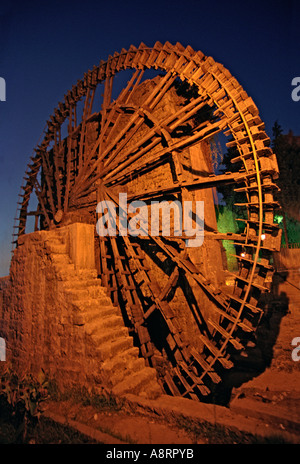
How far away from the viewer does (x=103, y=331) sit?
439 centimetres

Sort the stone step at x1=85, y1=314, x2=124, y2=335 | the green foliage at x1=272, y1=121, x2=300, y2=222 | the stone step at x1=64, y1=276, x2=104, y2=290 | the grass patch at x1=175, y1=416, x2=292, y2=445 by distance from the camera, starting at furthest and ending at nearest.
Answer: the green foliage at x1=272, y1=121, x2=300, y2=222 → the stone step at x1=64, y1=276, x2=104, y2=290 → the stone step at x1=85, y1=314, x2=124, y2=335 → the grass patch at x1=175, y1=416, x2=292, y2=445

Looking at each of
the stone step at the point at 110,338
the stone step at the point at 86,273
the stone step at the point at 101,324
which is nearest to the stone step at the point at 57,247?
the stone step at the point at 86,273

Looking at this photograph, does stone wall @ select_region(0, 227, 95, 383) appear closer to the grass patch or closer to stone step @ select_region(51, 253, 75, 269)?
stone step @ select_region(51, 253, 75, 269)

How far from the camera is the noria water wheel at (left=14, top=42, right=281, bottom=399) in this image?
4.30 meters

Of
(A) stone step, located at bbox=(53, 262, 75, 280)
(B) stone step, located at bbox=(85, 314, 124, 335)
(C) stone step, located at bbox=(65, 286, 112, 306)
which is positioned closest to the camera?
(B) stone step, located at bbox=(85, 314, 124, 335)

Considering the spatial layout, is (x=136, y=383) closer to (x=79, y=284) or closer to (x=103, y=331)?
(x=103, y=331)

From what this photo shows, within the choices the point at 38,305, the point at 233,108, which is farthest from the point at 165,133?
the point at 38,305

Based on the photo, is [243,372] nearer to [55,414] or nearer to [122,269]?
Result: [122,269]

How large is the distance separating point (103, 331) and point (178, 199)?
3095 mm

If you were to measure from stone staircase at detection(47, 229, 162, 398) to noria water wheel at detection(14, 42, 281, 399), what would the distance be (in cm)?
61

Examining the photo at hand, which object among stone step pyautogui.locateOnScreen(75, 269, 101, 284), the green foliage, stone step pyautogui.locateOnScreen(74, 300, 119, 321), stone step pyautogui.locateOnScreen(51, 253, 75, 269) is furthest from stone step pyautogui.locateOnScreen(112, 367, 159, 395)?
the green foliage

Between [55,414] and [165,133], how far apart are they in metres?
5.44

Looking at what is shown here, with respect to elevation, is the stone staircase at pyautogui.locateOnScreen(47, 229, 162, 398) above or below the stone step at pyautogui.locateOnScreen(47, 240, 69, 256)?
below

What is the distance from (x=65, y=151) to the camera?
365 inches
